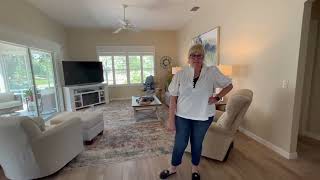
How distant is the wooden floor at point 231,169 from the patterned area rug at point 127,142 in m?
0.18

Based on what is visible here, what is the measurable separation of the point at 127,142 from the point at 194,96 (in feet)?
6.06

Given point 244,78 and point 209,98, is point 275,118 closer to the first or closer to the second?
point 244,78

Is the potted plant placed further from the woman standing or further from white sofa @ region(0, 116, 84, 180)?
the woman standing

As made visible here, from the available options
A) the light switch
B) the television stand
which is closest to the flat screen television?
the television stand

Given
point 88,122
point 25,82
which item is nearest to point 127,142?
point 88,122

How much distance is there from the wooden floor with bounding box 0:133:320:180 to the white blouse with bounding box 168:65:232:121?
879 mm

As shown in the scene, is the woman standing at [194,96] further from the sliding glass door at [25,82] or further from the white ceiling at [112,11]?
the sliding glass door at [25,82]

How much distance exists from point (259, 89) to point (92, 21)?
4.89 meters

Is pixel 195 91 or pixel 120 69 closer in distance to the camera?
pixel 195 91

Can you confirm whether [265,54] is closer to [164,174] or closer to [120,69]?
[164,174]

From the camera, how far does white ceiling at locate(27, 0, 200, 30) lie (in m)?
3.78

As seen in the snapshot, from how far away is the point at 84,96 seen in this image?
5.74 m

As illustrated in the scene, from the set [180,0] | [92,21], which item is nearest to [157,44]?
[92,21]

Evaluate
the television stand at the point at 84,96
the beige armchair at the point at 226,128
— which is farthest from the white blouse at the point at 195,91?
the television stand at the point at 84,96
